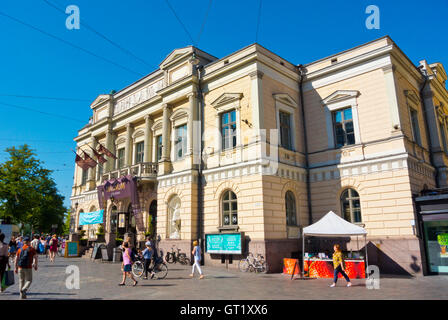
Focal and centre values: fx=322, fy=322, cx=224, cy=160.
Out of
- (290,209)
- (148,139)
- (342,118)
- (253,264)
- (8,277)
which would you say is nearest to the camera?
(8,277)

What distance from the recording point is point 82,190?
34812 mm

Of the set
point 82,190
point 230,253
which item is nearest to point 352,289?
point 230,253

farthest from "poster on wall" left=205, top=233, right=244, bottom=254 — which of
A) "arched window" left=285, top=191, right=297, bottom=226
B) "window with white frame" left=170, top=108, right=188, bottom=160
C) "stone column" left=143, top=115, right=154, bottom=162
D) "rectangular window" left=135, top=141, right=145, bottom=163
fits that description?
"rectangular window" left=135, top=141, right=145, bottom=163

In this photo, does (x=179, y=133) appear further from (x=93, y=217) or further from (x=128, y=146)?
(x=93, y=217)

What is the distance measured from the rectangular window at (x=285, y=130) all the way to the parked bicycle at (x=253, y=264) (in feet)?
22.2

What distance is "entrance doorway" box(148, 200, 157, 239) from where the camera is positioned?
77.1 feet

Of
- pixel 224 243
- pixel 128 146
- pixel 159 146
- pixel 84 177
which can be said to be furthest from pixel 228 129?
pixel 84 177

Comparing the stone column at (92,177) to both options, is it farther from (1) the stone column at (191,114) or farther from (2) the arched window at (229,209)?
(2) the arched window at (229,209)

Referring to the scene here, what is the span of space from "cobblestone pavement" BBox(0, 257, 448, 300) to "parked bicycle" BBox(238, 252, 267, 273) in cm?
105

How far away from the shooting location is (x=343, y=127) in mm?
19453

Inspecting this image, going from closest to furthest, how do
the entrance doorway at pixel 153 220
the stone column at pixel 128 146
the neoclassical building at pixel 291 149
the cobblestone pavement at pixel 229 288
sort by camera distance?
the cobblestone pavement at pixel 229 288
the neoclassical building at pixel 291 149
the entrance doorway at pixel 153 220
the stone column at pixel 128 146

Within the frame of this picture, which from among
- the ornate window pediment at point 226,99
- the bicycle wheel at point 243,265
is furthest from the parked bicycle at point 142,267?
the ornate window pediment at point 226,99

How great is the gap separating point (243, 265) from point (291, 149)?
752 centimetres

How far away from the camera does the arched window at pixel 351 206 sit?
17938 mm
